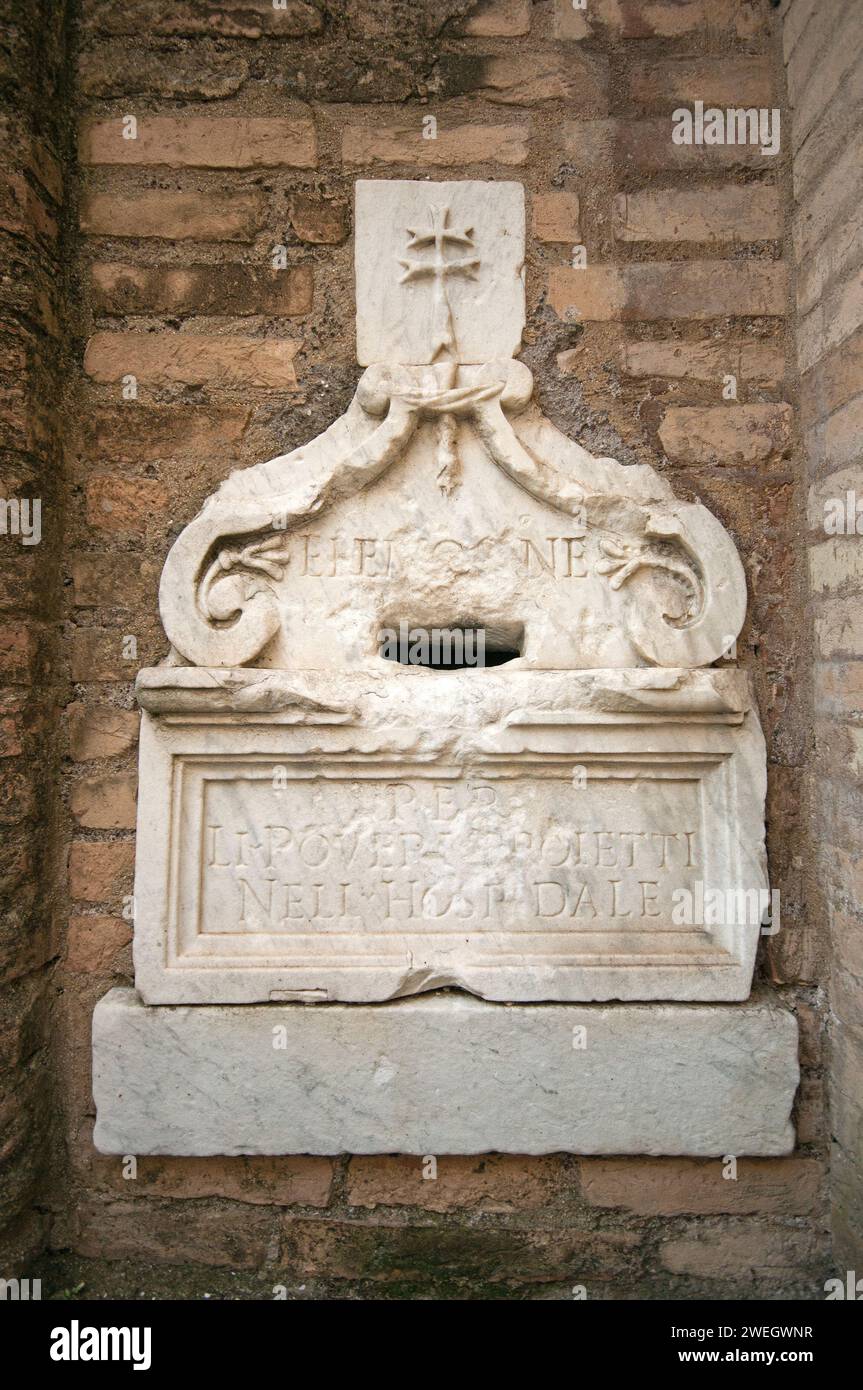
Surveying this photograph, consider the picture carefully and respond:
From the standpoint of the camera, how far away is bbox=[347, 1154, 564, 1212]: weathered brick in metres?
1.87

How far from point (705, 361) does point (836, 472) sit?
452 mm

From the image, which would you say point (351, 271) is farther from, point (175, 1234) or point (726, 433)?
point (175, 1234)

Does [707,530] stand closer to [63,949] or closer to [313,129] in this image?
[313,129]

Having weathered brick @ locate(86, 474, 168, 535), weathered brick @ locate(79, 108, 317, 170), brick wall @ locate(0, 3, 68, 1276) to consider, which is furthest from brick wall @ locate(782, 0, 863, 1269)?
brick wall @ locate(0, 3, 68, 1276)

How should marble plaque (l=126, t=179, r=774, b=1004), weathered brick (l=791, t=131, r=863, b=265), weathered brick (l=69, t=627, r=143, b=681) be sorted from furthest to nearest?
weathered brick (l=69, t=627, r=143, b=681) < marble plaque (l=126, t=179, r=774, b=1004) < weathered brick (l=791, t=131, r=863, b=265)

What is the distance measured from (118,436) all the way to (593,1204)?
2.29 m

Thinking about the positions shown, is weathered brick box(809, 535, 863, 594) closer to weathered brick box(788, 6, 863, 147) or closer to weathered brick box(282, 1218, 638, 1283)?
weathered brick box(788, 6, 863, 147)

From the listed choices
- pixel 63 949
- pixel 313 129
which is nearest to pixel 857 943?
pixel 63 949

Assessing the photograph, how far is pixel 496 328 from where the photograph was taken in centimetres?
196

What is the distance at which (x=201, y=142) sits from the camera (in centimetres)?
197

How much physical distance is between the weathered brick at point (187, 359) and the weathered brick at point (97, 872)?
3.97 ft

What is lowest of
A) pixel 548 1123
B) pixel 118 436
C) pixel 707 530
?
pixel 548 1123

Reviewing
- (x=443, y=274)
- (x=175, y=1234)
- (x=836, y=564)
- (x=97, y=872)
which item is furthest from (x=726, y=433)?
(x=175, y=1234)

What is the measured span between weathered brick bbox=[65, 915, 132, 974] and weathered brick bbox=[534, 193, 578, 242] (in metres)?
2.09
